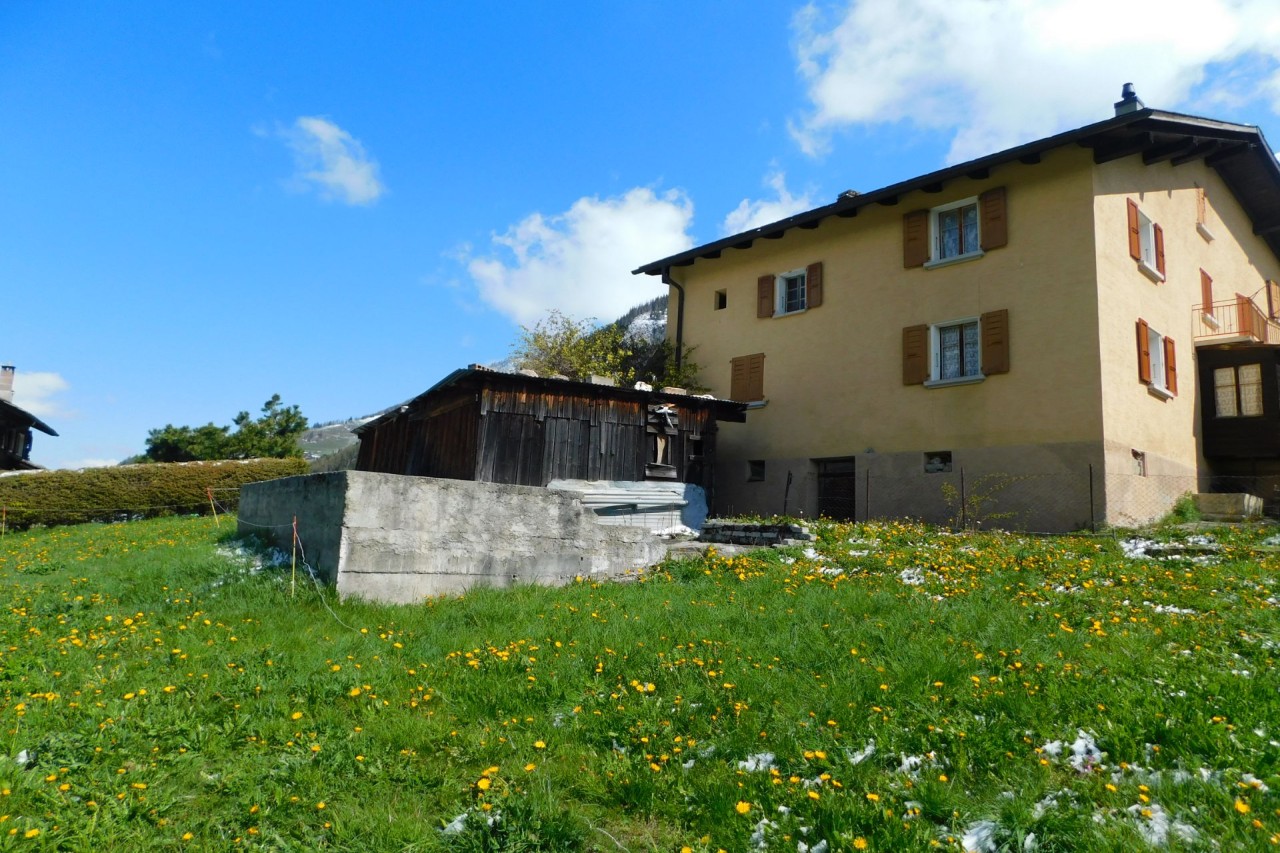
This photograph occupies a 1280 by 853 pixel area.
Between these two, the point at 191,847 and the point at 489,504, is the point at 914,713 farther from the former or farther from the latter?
the point at 489,504

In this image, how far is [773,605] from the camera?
25.6 ft

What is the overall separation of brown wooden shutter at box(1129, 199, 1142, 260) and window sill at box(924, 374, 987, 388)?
4.08 m

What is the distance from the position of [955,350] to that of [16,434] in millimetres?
43168

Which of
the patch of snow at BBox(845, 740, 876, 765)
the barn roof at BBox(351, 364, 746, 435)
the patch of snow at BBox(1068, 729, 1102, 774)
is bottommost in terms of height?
the patch of snow at BBox(845, 740, 876, 765)

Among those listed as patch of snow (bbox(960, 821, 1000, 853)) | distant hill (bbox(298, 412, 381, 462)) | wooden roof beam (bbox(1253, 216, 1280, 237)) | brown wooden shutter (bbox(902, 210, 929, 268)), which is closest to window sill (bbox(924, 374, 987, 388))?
brown wooden shutter (bbox(902, 210, 929, 268))

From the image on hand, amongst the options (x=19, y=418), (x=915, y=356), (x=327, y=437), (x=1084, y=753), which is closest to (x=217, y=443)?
(x=19, y=418)

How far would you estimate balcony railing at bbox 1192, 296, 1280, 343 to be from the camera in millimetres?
19031

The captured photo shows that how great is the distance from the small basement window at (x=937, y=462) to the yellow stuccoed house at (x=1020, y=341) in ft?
0.25

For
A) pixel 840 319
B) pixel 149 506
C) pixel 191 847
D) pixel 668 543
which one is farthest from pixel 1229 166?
pixel 149 506

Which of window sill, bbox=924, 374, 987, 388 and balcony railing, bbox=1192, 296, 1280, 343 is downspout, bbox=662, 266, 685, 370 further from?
balcony railing, bbox=1192, 296, 1280, 343

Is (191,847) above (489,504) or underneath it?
underneath

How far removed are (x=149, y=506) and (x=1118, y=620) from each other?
27.5m

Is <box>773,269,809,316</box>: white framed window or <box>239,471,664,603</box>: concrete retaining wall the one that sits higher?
<box>773,269,809,316</box>: white framed window

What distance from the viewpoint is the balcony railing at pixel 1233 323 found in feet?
62.4
